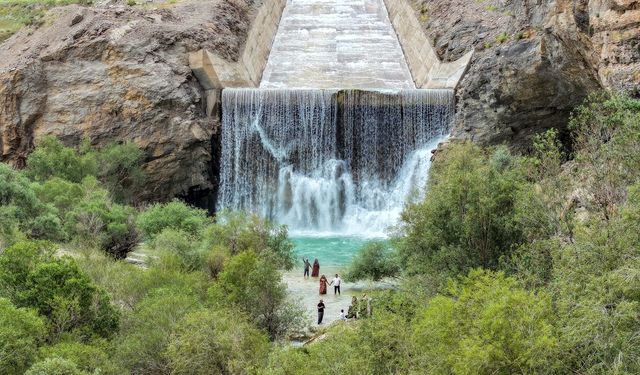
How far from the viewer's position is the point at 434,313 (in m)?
12.6

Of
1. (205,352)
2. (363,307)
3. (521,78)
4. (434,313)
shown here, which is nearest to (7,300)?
(205,352)

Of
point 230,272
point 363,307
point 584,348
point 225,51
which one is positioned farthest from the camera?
point 225,51

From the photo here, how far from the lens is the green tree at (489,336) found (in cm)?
1054

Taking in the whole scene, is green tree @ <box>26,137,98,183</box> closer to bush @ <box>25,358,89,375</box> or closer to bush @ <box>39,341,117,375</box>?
bush @ <box>39,341,117,375</box>

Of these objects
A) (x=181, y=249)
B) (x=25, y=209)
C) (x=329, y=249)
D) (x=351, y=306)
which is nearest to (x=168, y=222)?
(x=181, y=249)

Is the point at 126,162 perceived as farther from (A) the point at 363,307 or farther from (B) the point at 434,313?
(B) the point at 434,313

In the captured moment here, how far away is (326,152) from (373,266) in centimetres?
1534

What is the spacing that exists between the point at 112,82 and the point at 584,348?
109 feet

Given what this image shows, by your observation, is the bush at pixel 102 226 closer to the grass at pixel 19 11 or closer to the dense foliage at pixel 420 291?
the dense foliage at pixel 420 291

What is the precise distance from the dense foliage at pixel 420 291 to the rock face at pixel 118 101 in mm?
12558

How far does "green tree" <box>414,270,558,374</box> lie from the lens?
1054cm

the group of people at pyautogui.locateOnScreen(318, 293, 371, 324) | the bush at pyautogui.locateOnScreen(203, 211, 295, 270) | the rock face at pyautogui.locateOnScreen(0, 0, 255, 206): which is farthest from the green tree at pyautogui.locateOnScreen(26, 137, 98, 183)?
the group of people at pyautogui.locateOnScreen(318, 293, 371, 324)

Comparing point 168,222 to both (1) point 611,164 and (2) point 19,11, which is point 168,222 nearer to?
(1) point 611,164

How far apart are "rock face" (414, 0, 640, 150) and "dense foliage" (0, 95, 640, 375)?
4.29 meters
